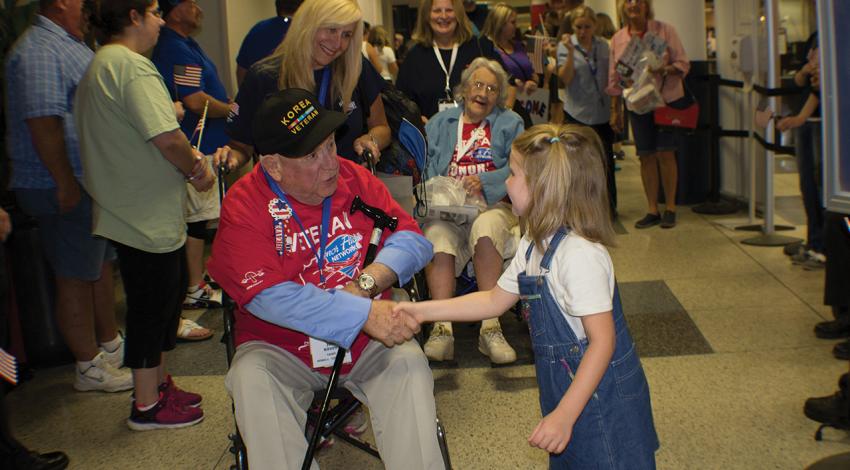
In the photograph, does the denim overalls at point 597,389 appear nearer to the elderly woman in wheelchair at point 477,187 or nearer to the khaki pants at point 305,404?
the khaki pants at point 305,404

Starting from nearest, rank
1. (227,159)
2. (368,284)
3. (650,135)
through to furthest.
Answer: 1. (368,284)
2. (227,159)
3. (650,135)

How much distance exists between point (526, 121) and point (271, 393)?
3195 mm

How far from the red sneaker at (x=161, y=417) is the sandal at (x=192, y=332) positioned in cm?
107

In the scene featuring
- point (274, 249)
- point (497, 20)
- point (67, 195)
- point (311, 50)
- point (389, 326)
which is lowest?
point (389, 326)

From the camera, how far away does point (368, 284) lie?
2.33 metres

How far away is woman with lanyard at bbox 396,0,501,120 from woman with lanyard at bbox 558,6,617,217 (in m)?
2.14

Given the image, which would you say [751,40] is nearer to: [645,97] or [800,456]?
[645,97]

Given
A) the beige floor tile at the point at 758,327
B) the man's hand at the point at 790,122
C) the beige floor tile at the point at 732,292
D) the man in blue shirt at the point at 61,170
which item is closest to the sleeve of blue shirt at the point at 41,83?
the man in blue shirt at the point at 61,170

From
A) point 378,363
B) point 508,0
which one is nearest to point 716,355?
point 378,363

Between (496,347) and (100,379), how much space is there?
73.3 inches

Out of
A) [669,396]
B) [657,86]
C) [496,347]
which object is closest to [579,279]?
[669,396]

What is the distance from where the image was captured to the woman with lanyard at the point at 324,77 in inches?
118

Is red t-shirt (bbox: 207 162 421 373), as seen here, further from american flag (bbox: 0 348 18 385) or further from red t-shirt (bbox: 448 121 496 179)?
red t-shirt (bbox: 448 121 496 179)

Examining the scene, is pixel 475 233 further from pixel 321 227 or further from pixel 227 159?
pixel 321 227
